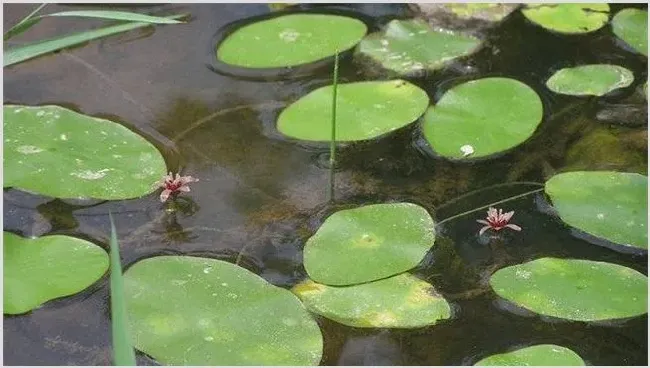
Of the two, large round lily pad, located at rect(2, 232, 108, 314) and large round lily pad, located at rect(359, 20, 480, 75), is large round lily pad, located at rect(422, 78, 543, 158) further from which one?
large round lily pad, located at rect(2, 232, 108, 314)

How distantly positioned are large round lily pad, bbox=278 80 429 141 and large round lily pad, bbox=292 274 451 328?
0.34m

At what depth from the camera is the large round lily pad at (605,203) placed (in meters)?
1.34

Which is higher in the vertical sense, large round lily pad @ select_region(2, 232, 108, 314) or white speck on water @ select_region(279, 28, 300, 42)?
white speck on water @ select_region(279, 28, 300, 42)

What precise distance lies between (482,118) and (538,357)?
520mm

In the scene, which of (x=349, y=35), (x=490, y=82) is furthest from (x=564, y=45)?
(x=349, y=35)

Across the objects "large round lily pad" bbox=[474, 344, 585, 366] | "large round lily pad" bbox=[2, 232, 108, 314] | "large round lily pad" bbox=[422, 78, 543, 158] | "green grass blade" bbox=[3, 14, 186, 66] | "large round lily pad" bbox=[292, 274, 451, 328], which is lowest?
"large round lily pad" bbox=[474, 344, 585, 366]

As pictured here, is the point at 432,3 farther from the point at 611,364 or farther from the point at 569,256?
the point at 611,364

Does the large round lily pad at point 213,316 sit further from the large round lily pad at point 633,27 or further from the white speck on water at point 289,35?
the large round lily pad at point 633,27

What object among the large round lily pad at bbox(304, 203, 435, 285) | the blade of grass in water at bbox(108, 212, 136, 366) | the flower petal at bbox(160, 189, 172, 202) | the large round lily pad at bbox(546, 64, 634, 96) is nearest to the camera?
the blade of grass in water at bbox(108, 212, 136, 366)

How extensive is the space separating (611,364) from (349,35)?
33.4 inches

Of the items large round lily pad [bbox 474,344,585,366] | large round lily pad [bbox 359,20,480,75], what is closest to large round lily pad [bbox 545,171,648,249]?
large round lily pad [bbox 474,344,585,366]

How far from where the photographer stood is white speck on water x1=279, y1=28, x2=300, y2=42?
174cm

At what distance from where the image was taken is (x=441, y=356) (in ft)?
3.85

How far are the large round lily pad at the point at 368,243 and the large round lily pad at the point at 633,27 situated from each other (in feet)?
2.26
